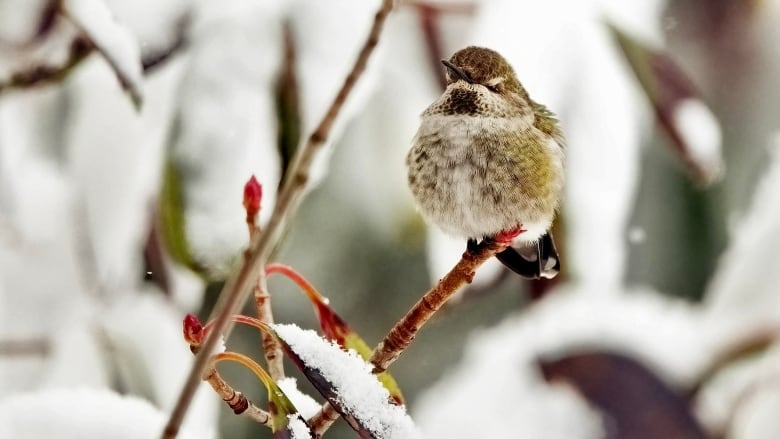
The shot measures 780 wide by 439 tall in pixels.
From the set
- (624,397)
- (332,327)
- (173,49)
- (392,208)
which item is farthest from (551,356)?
(173,49)

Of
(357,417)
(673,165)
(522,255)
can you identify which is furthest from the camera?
(673,165)

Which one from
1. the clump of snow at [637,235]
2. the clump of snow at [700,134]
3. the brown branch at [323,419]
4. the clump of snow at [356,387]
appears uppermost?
the clump of snow at [700,134]

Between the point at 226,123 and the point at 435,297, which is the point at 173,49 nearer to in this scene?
the point at 226,123

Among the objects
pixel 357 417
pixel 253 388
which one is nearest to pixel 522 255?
pixel 357 417

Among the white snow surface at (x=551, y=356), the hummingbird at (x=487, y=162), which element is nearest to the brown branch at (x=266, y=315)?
the hummingbird at (x=487, y=162)

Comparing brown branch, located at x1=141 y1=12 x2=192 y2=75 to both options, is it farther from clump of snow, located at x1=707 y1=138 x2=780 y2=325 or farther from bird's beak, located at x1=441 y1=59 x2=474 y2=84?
clump of snow, located at x1=707 y1=138 x2=780 y2=325

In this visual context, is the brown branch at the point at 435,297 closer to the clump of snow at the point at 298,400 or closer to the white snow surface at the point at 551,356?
the clump of snow at the point at 298,400

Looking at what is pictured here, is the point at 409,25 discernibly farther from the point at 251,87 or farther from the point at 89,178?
the point at 89,178

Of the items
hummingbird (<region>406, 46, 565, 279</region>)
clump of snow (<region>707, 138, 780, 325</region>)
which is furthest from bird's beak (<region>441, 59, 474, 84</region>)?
clump of snow (<region>707, 138, 780, 325</region>)

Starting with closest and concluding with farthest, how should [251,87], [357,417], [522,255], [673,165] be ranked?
[357,417] → [522,255] → [251,87] → [673,165]
